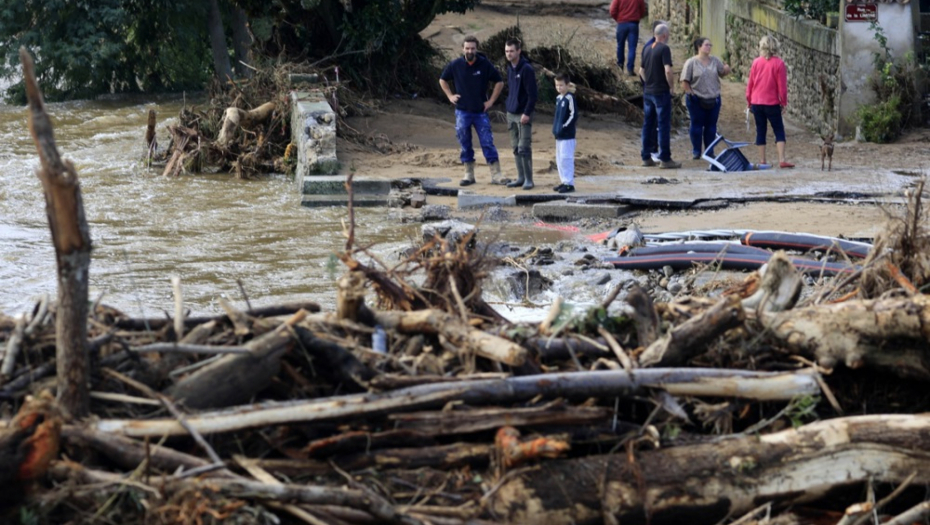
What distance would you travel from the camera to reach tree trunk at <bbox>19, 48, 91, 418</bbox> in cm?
402

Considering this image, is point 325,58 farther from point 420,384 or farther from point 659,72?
point 420,384

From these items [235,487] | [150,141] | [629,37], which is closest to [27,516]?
[235,487]

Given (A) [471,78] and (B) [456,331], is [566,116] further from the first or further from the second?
(B) [456,331]

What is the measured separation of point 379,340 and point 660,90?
427 inches

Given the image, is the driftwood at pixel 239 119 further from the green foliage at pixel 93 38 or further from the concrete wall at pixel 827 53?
the concrete wall at pixel 827 53

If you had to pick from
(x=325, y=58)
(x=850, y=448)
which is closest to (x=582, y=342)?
(x=850, y=448)

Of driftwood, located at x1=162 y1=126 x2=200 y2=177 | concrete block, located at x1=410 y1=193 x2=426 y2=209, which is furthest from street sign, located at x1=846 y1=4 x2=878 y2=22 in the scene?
driftwood, located at x1=162 y1=126 x2=200 y2=177

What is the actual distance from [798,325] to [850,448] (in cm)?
59

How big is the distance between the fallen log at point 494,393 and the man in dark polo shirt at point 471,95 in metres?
8.94

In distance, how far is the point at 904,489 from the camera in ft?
15.9

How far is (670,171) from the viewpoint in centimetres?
1481

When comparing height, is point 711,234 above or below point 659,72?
below

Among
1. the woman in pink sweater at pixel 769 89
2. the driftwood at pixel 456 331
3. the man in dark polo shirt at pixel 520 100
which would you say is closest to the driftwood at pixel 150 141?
the man in dark polo shirt at pixel 520 100

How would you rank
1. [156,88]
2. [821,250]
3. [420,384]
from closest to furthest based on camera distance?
[420,384], [821,250], [156,88]
